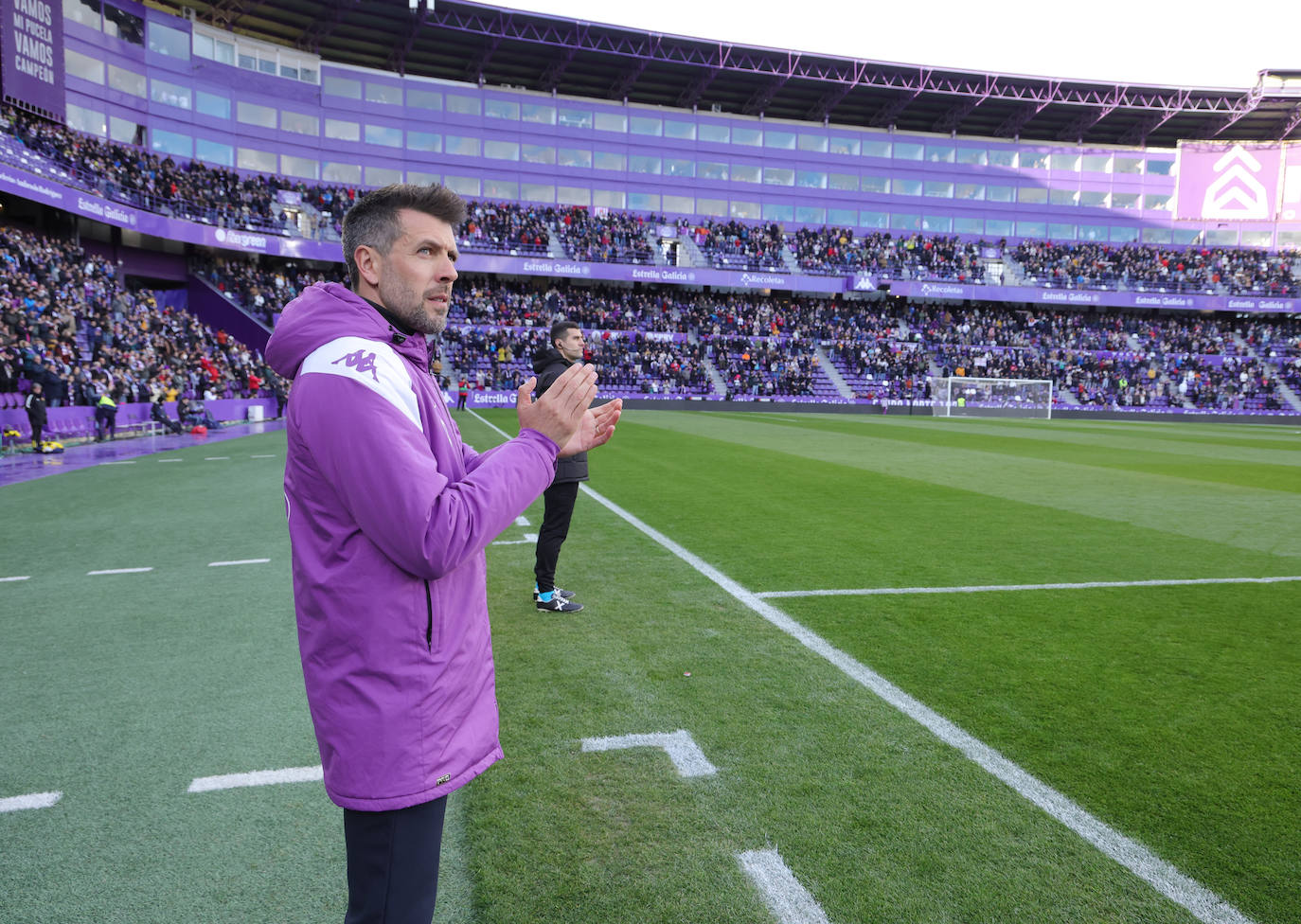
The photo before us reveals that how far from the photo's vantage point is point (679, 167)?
5384cm

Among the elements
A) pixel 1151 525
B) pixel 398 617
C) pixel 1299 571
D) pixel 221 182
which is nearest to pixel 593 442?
pixel 398 617

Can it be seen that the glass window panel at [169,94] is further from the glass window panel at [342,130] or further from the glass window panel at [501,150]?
the glass window panel at [501,150]

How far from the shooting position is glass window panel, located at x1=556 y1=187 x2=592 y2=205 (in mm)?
52344

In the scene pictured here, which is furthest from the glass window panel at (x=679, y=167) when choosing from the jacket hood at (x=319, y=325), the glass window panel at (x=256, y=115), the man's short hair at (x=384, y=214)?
the jacket hood at (x=319, y=325)

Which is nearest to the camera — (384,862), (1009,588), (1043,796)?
(384,862)

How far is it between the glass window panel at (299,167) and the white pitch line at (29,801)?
50402 mm

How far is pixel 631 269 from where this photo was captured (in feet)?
159

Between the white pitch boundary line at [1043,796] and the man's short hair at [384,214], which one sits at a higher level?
the man's short hair at [384,214]

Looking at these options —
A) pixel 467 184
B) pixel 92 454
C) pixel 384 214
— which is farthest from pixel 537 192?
pixel 384 214

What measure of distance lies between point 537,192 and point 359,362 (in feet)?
177

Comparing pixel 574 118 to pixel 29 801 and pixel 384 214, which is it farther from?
pixel 384 214

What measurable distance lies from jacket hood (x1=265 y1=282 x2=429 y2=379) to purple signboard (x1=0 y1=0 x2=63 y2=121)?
35089 mm

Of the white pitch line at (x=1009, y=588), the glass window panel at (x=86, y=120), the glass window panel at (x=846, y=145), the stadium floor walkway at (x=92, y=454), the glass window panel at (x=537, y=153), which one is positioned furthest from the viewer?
the glass window panel at (x=846, y=145)

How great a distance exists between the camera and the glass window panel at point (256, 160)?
44406 millimetres
